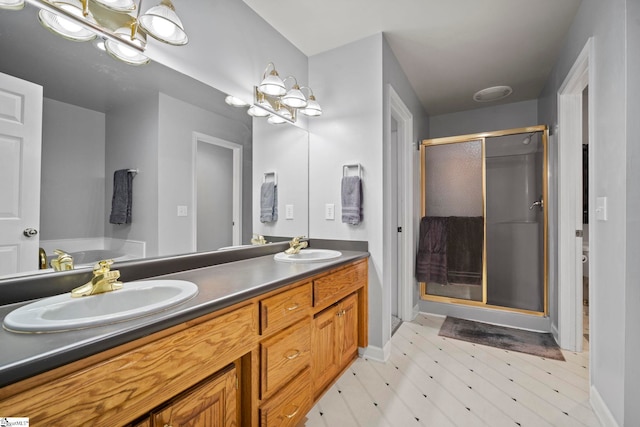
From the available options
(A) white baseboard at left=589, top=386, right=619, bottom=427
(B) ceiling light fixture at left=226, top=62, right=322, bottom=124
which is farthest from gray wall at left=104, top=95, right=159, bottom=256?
(A) white baseboard at left=589, top=386, right=619, bottom=427

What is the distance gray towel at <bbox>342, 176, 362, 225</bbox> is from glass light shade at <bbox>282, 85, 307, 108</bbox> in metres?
0.63

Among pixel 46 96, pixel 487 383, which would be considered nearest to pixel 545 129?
pixel 487 383

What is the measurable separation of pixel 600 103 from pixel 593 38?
1.36 ft

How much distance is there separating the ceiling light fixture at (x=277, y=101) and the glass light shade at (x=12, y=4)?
3.01ft

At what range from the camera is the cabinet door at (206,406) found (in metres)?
0.84

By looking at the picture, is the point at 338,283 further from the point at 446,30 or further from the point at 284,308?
the point at 446,30

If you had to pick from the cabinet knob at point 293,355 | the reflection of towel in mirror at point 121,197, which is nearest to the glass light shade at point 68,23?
the reflection of towel in mirror at point 121,197

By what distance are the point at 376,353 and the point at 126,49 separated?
2.33 m

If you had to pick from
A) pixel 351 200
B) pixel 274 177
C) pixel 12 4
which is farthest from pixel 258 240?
pixel 12 4

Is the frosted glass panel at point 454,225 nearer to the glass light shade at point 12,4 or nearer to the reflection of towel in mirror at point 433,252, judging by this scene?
the reflection of towel in mirror at point 433,252

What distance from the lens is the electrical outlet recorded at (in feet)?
7.63

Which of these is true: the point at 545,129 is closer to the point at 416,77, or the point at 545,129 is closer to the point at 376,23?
the point at 416,77

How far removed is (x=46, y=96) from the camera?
1.04m

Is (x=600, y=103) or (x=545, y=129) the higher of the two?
(x=545, y=129)
